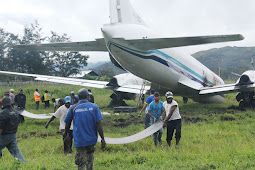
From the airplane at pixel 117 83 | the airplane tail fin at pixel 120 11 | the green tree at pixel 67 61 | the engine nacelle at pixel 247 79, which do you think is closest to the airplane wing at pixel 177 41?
the airplane tail fin at pixel 120 11

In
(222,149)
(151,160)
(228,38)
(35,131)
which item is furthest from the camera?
(35,131)

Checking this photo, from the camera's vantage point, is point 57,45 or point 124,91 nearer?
point 57,45

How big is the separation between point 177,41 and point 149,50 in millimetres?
1796

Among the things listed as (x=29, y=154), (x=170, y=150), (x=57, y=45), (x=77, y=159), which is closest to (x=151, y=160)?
(x=170, y=150)

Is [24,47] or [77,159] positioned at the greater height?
[24,47]

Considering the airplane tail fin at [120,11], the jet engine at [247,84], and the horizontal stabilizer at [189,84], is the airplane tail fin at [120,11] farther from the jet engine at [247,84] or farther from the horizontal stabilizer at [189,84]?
the jet engine at [247,84]

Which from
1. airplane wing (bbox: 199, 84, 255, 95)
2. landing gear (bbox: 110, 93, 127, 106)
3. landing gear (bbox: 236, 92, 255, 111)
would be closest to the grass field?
airplane wing (bbox: 199, 84, 255, 95)

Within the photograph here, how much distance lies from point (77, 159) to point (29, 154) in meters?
2.43

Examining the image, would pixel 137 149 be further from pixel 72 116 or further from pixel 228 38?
pixel 228 38

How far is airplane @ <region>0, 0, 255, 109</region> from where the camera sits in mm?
7660

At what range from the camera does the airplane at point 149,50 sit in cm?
766

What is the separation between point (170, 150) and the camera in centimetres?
505

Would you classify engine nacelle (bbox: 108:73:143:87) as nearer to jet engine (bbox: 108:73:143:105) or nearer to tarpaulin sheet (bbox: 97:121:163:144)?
jet engine (bbox: 108:73:143:105)

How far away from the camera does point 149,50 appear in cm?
875
